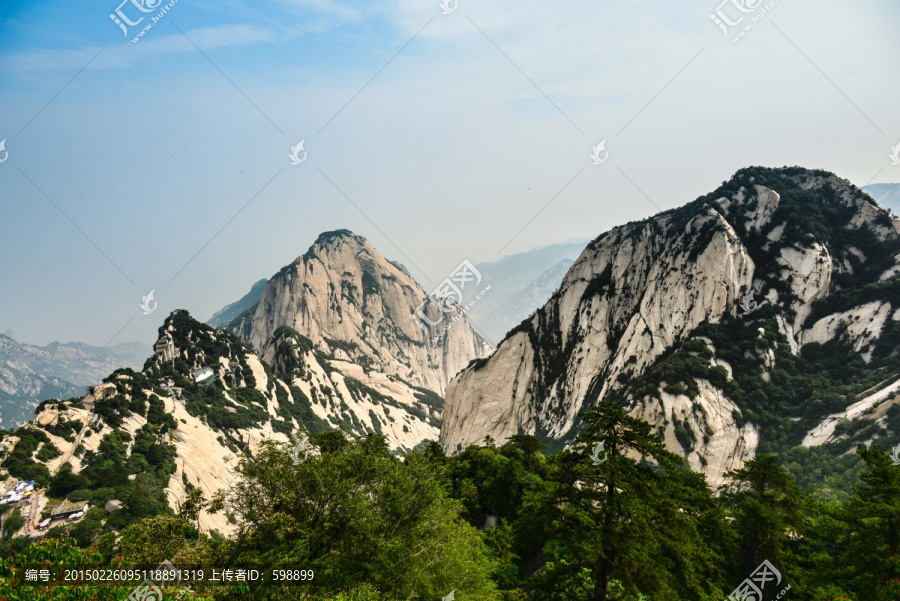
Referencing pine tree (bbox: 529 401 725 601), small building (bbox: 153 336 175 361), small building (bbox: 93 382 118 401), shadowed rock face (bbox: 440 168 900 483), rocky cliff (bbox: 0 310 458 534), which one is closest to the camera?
pine tree (bbox: 529 401 725 601)

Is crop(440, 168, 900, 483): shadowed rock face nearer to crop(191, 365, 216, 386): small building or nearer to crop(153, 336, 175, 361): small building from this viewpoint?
crop(191, 365, 216, 386): small building

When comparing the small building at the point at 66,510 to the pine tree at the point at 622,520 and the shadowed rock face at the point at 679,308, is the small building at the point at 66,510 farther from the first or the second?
the shadowed rock face at the point at 679,308

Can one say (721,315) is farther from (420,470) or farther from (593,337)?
(420,470)

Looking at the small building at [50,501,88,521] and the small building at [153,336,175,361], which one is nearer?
the small building at [50,501,88,521]

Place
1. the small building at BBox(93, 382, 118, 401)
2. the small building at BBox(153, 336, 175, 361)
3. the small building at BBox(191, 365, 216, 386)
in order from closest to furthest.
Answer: the small building at BBox(93, 382, 118, 401) < the small building at BBox(191, 365, 216, 386) < the small building at BBox(153, 336, 175, 361)

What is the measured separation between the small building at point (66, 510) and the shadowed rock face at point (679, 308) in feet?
210

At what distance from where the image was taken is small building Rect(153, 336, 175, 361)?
8894 centimetres

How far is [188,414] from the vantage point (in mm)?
70062

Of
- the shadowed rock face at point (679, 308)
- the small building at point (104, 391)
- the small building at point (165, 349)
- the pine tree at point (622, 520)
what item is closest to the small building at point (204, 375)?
the small building at point (165, 349)

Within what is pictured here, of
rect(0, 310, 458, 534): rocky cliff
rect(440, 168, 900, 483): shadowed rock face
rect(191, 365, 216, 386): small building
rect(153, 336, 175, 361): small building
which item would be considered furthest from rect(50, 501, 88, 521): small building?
rect(440, 168, 900, 483): shadowed rock face

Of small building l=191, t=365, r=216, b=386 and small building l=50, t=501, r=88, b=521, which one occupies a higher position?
small building l=191, t=365, r=216, b=386

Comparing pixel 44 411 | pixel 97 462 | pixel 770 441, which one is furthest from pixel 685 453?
pixel 44 411

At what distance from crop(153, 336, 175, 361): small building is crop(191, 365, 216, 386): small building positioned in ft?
21.1

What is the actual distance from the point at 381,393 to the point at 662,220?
111m
